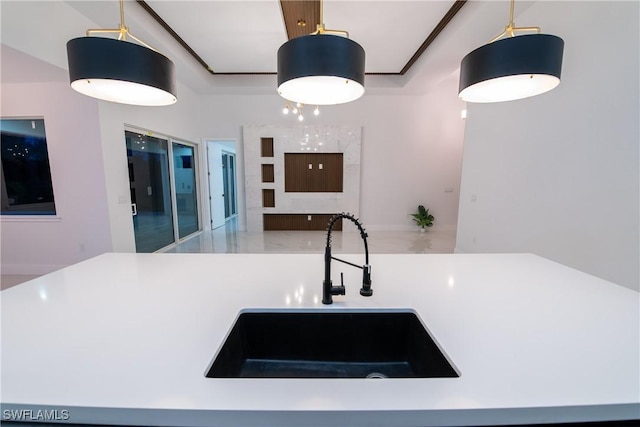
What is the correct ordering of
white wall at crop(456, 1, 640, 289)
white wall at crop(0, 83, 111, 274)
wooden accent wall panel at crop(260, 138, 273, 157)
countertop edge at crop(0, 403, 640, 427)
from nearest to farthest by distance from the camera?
countertop edge at crop(0, 403, 640, 427), white wall at crop(456, 1, 640, 289), white wall at crop(0, 83, 111, 274), wooden accent wall panel at crop(260, 138, 273, 157)

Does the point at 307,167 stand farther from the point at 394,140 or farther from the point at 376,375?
the point at 376,375

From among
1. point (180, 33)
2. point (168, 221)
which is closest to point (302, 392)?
point (180, 33)

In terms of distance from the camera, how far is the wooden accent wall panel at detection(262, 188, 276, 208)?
6.55 metres

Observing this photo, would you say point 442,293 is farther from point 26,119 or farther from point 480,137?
point 26,119

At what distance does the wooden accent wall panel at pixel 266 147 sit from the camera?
635cm

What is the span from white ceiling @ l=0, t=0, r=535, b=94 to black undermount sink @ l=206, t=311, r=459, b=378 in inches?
139

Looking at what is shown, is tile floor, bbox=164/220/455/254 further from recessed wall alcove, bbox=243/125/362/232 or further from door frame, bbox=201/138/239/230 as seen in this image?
recessed wall alcove, bbox=243/125/362/232

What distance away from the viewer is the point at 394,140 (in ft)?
20.9

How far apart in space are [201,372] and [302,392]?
0.95 ft

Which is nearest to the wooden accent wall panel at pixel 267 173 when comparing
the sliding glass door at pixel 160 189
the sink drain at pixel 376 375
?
the sliding glass door at pixel 160 189

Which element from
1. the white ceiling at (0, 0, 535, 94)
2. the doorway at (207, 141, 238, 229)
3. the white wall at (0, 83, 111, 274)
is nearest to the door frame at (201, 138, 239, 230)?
the doorway at (207, 141, 238, 229)

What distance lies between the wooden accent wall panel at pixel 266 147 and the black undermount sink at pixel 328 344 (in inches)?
226

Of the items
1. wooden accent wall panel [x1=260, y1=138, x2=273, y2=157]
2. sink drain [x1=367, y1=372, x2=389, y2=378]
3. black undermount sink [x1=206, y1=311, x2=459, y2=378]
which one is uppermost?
wooden accent wall panel [x1=260, y1=138, x2=273, y2=157]

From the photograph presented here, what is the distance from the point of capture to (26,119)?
134 inches
